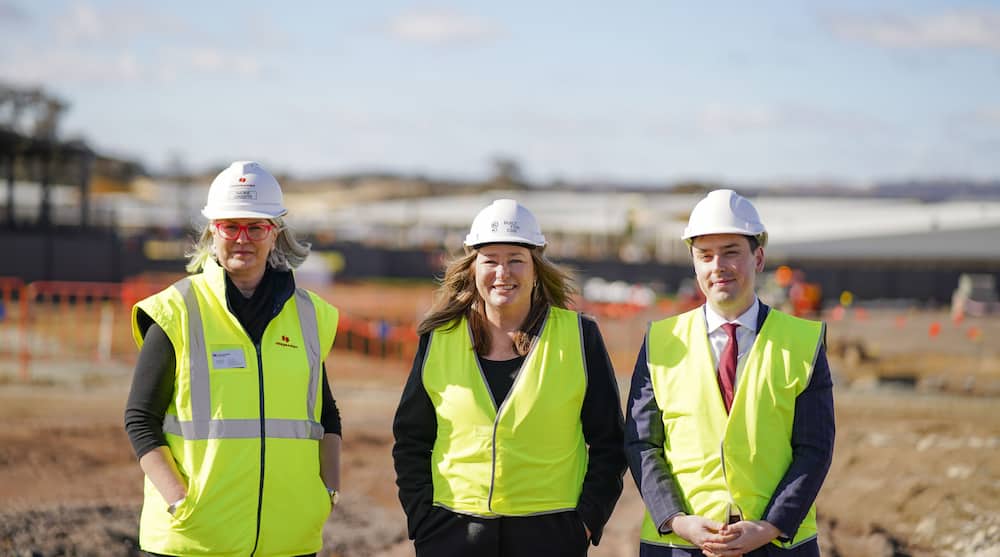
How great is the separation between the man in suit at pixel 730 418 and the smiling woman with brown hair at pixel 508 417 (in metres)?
0.19

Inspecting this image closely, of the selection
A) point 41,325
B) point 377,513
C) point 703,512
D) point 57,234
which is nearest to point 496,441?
point 703,512

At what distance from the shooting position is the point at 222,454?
3680mm

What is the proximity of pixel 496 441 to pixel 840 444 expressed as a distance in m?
9.55

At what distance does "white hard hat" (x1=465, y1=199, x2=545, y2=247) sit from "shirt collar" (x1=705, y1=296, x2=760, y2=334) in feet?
2.23

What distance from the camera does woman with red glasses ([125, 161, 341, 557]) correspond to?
3.67 meters

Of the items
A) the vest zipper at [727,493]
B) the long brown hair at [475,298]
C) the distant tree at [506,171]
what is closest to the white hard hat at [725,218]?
the long brown hair at [475,298]

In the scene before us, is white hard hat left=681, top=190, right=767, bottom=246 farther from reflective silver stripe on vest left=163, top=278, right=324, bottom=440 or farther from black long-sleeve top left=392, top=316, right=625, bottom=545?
reflective silver stripe on vest left=163, top=278, right=324, bottom=440

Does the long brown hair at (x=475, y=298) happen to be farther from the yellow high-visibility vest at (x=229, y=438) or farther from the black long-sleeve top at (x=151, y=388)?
the black long-sleeve top at (x=151, y=388)

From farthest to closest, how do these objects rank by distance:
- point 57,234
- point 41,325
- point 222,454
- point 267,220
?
point 57,234
point 41,325
point 267,220
point 222,454

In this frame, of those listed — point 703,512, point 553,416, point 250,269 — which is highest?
point 250,269

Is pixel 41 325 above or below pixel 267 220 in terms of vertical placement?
below

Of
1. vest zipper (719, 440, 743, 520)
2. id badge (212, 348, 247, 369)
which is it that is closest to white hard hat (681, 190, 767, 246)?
vest zipper (719, 440, 743, 520)

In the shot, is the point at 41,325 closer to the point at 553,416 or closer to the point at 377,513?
the point at 377,513

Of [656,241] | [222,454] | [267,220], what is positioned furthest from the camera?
[656,241]
